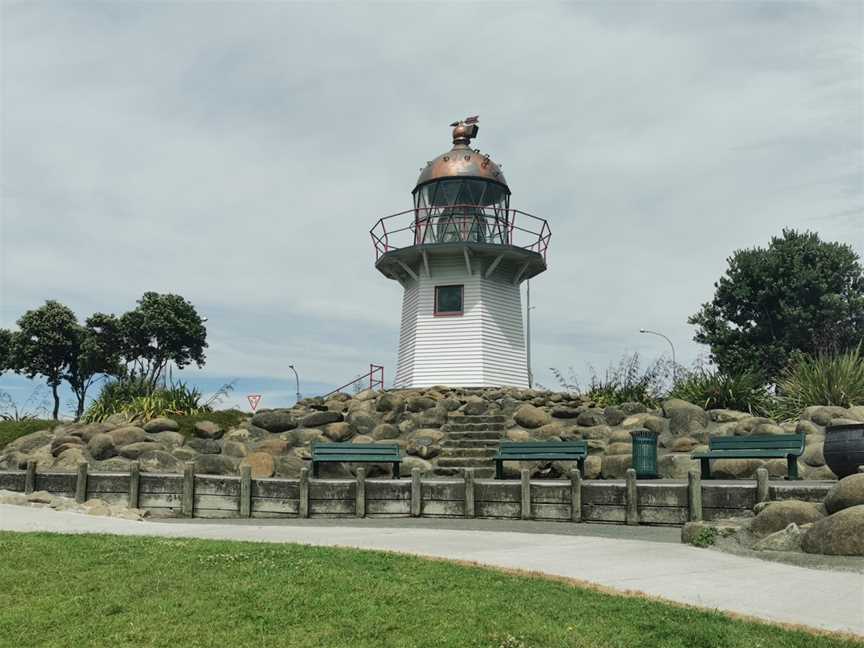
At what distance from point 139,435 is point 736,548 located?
61.9ft

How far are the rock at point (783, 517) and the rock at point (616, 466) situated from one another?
8.43 metres

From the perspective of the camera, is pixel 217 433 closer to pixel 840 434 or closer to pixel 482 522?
pixel 482 522

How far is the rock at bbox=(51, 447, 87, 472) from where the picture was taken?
23.8 meters

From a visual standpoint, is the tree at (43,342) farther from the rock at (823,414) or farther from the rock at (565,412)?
the rock at (823,414)

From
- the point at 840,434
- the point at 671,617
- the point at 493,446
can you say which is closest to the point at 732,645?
the point at 671,617

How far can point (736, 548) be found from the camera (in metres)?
11.9

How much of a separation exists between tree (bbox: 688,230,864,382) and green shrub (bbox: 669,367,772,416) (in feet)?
54.4

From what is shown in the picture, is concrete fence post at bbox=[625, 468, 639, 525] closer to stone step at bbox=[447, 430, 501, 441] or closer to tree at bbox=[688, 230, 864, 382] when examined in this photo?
stone step at bbox=[447, 430, 501, 441]

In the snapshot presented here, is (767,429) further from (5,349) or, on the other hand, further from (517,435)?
(5,349)

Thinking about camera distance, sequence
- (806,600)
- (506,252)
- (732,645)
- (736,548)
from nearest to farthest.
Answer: (732,645) < (806,600) < (736,548) < (506,252)

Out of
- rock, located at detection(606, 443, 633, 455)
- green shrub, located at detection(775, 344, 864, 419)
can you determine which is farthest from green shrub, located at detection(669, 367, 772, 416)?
rock, located at detection(606, 443, 633, 455)

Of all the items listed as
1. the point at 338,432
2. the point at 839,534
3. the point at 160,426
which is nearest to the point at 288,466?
the point at 338,432

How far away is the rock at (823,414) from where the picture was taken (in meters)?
22.1

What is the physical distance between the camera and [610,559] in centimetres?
1116
